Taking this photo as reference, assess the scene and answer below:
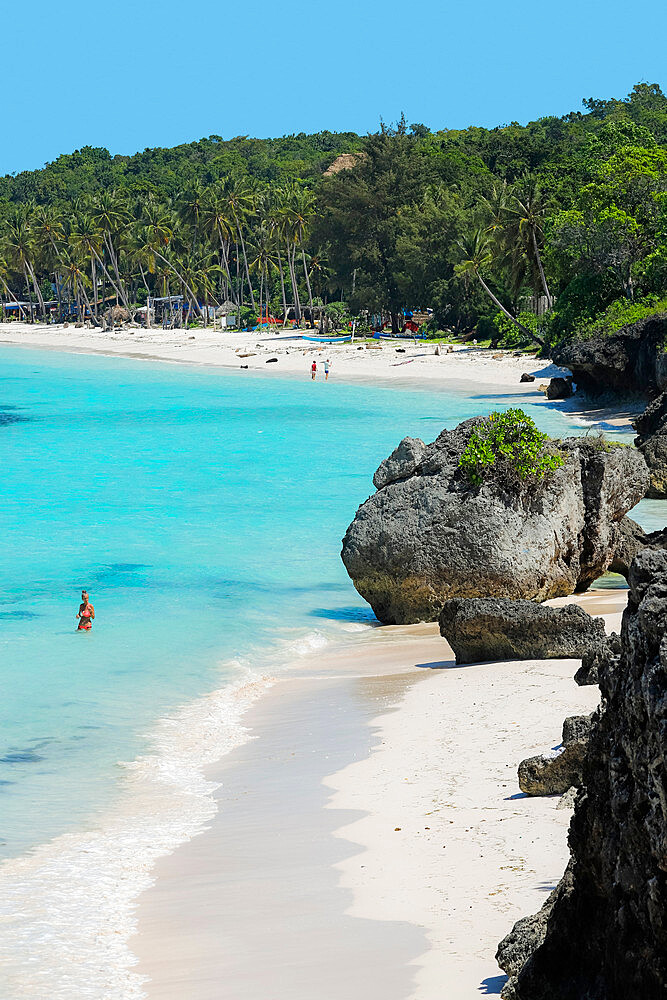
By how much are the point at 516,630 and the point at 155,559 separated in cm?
1249

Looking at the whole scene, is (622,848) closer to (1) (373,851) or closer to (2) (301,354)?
(1) (373,851)

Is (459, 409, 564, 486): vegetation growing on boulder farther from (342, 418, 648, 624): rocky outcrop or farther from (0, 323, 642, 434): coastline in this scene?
(0, 323, 642, 434): coastline

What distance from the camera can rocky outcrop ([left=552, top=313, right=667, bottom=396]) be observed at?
127 ft

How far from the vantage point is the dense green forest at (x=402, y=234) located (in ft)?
152

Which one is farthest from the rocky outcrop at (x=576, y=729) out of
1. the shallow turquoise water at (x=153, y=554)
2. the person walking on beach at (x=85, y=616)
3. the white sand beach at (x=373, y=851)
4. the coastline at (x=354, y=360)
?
the coastline at (x=354, y=360)

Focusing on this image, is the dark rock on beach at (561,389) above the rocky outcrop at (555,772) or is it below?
above

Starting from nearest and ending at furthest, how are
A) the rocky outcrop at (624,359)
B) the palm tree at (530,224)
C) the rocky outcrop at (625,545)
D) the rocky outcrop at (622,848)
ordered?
1. the rocky outcrop at (622,848)
2. the rocky outcrop at (625,545)
3. the rocky outcrop at (624,359)
4. the palm tree at (530,224)

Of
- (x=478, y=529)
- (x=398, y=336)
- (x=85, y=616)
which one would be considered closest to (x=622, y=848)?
(x=478, y=529)

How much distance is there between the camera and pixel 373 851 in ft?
26.5

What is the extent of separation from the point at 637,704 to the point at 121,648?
13.3 metres

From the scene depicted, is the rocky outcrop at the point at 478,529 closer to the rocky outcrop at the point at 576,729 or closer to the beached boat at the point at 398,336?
the rocky outcrop at the point at 576,729

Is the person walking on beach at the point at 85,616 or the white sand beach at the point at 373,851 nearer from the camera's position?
the white sand beach at the point at 373,851

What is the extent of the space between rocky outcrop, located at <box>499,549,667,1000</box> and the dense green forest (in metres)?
39.9

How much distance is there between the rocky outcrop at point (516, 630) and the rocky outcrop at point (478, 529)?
8.77 ft
